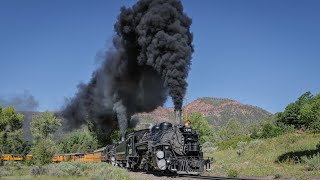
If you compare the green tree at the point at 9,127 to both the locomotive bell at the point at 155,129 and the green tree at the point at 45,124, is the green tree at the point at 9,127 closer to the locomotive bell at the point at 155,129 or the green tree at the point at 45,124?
the green tree at the point at 45,124

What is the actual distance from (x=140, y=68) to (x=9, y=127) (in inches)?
1444

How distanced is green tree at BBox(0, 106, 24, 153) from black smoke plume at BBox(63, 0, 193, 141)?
16.8 m

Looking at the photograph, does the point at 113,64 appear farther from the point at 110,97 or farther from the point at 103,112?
the point at 103,112

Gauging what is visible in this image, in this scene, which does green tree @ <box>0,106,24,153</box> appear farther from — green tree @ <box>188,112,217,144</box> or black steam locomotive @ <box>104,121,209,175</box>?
black steam locomotive @ <box>104,121,209,175</box>

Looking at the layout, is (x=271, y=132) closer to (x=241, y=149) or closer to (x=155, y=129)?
(x=241, y=149)

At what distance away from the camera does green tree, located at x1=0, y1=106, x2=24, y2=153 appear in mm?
56844

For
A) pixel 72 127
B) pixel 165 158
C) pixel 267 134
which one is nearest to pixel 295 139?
pixel 165 158

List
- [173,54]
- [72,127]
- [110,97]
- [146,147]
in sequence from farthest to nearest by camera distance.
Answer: [72,127] < [110,97] < [173,54] < [146,147]

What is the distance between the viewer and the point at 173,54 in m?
21.9

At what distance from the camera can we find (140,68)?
30016 mm

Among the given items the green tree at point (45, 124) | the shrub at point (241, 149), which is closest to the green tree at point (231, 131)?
the green tree at point (45, 124)

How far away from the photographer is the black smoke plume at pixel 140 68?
2207 centimetres

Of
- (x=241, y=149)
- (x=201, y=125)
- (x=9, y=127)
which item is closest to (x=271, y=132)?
(x=241, y=149)

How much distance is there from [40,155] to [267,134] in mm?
31797
